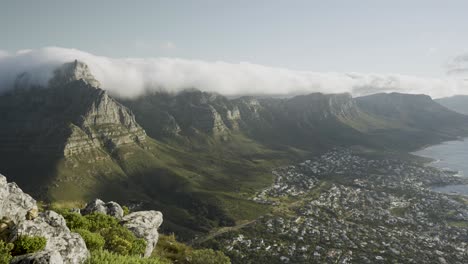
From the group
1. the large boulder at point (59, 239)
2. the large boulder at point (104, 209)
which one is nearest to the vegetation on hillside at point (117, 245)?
the large boulder at point (59, 239)

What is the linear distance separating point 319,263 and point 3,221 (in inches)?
7280

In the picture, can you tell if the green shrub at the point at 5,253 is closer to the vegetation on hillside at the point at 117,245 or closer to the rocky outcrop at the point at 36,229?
the rocky outcrop at the point at 36,229

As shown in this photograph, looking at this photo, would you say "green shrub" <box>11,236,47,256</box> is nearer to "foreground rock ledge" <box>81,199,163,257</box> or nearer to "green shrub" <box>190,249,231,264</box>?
"foreground rock ledge" <box>81,199,163,257</box>

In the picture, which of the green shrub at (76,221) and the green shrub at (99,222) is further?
the green shrub at (99,222)

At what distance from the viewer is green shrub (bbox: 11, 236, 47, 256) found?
26.3 m

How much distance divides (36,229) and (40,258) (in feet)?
21.3

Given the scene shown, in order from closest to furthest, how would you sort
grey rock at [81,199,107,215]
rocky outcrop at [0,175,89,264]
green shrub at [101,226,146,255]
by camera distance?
rocky outcrop at [0,175,89,264]
green shrub at [101,226,146,255]
grey rock at [81,199,107,215]

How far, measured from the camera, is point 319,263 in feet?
612

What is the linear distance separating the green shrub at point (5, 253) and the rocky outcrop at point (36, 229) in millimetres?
573

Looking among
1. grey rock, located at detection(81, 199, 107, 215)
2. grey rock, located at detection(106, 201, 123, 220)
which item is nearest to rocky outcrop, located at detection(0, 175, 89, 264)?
grey rock, located at detection(81, 199, 107, 215)

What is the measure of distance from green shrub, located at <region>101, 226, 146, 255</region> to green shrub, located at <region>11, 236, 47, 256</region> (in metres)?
11.2

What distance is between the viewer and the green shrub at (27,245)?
2634cm

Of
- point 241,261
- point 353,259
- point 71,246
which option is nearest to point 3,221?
point 71,246

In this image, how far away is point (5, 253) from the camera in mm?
24281
